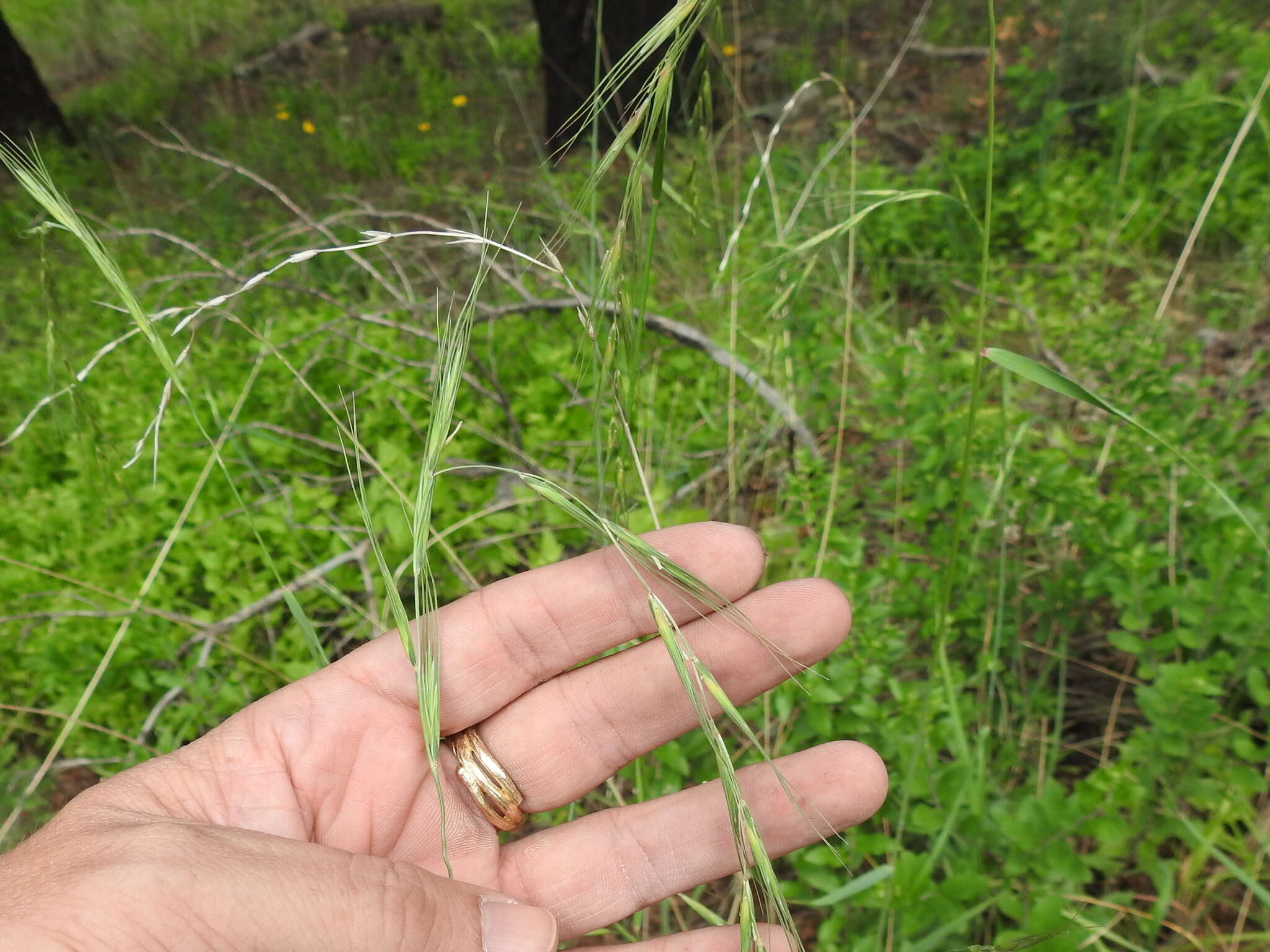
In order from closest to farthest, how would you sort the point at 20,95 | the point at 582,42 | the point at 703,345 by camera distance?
the point at 703,345 < the point at 582,42 < the point at 20,95

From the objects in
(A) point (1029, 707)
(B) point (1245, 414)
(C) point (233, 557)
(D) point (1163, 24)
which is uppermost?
(D) point (1163, 24)

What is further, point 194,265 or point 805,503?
point 194,265

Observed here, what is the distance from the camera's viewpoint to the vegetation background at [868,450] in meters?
1.44

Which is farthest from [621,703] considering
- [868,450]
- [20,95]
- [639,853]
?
[20,95]

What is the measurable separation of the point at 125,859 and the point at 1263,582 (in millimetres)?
2037

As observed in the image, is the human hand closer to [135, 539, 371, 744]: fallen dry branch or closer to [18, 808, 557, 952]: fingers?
[18, 808, 557, 952]: fingers

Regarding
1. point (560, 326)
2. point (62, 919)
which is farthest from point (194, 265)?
point (62, 919)

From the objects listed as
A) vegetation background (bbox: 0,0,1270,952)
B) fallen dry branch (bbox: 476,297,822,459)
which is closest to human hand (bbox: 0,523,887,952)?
vegetation background (bbox: 0,0,1270,952)

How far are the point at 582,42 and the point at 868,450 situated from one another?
3.49 meters

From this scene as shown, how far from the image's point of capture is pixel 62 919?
0.96m

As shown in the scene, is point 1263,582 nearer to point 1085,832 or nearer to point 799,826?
point 1085,832

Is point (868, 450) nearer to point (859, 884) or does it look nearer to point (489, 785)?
point (859, 884)

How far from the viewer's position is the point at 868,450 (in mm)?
2002

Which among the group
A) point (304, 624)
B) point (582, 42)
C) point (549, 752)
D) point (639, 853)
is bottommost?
point (639, 853)
